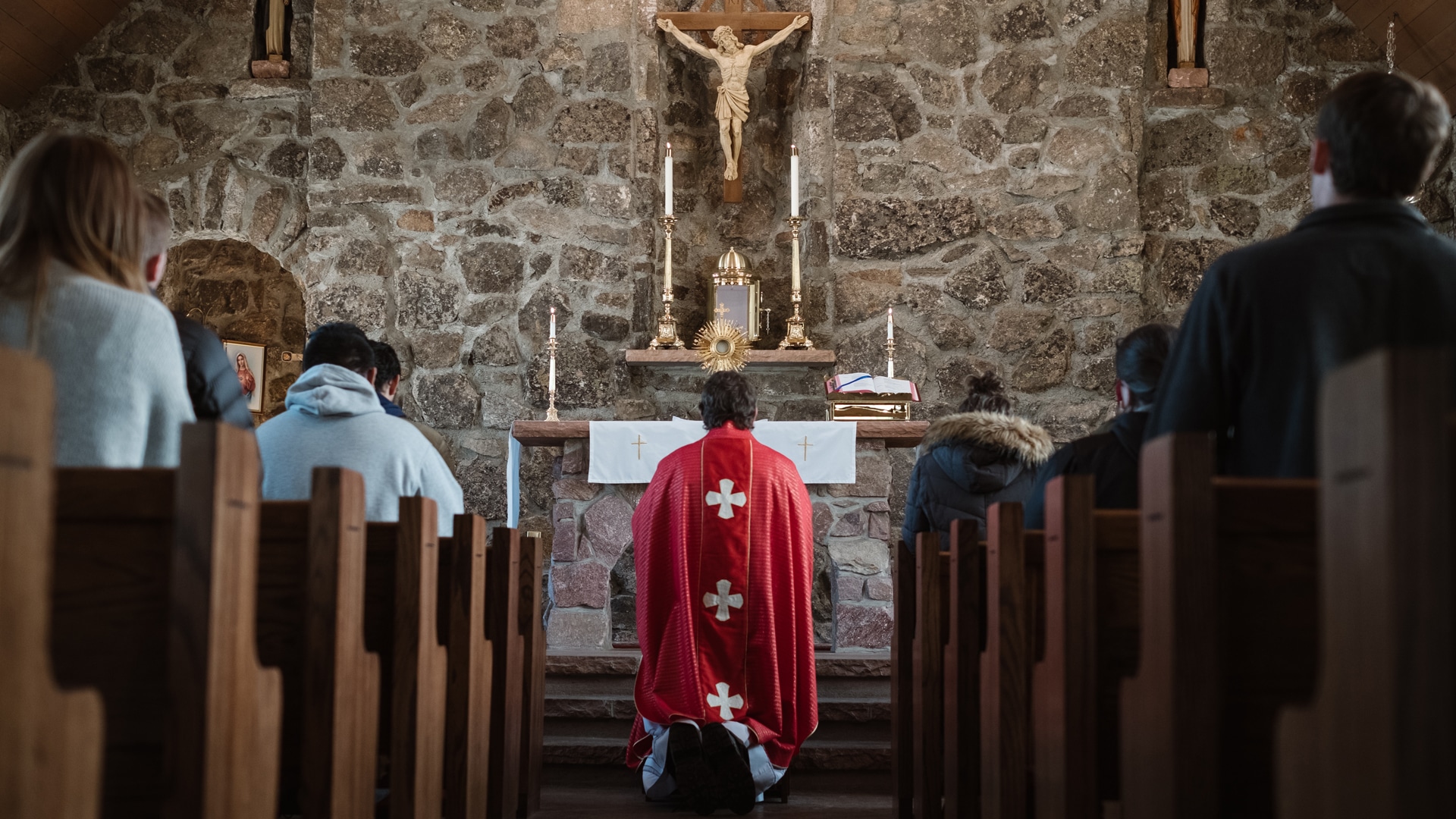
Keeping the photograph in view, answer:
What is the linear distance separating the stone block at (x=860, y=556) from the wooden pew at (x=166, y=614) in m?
4.08

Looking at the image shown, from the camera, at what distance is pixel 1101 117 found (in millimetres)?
6762

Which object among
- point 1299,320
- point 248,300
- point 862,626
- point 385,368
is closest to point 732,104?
point 862,626

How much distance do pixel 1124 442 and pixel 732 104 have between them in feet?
15.2

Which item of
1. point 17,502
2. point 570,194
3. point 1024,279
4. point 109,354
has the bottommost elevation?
point 17,502

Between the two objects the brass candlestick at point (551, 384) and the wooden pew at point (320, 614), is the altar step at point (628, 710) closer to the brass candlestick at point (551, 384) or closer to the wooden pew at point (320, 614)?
the brass candlestick at point (551, 384)

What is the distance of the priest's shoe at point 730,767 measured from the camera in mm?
3752

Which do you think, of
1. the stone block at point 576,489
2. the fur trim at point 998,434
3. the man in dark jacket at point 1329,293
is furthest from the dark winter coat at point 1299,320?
the stone block at point 576,489

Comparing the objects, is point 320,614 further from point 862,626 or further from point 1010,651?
point 862,626

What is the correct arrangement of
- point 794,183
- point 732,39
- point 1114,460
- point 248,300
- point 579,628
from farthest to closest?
1. point 248,300
2. point 732,39
3. point 794,183
4. point 579,628
5. point 1114,460

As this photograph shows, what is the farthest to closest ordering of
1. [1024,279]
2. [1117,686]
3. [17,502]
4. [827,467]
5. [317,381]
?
[1024,279], [827,467], [317,381], [1117,686], [17,502]

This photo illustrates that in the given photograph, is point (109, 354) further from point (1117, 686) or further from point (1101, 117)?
point (1101, 117)

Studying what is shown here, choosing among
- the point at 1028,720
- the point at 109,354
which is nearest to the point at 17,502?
the point at 109,354

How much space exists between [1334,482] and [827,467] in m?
4.39

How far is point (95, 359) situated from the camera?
177 cm
